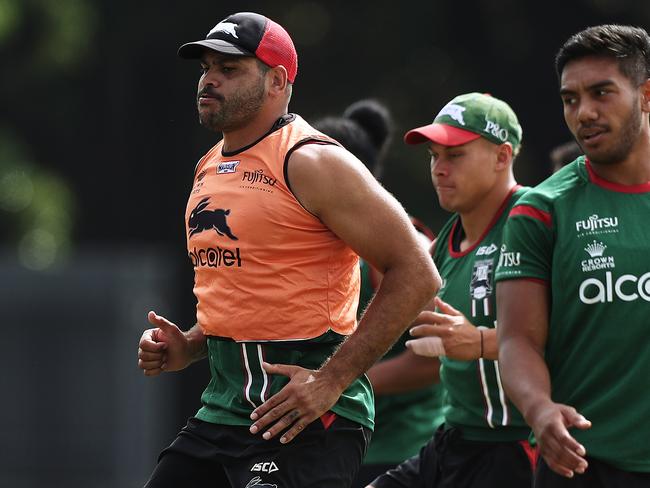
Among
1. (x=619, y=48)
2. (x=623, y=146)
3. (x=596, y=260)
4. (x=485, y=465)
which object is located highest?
(x=619, y=48)

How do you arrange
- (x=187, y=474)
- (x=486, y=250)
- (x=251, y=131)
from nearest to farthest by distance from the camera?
1. (x=187, y=474)
2. (x=251, y=131)
3. (x=486, y=250)

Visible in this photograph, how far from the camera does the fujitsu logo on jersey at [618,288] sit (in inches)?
186

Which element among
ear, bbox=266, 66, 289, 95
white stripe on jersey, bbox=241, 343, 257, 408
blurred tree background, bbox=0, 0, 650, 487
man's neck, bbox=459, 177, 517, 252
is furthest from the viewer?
blurred tree background, bbox=0, 0, 650, 487

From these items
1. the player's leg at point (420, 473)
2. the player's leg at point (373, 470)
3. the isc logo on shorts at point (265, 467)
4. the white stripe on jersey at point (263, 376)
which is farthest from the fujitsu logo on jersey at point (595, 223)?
the player's leg at point (373, 470)

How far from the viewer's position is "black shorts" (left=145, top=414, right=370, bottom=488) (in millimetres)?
4949

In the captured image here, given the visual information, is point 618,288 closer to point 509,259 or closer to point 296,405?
point 509,259

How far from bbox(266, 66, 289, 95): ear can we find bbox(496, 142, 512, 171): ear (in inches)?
51.3

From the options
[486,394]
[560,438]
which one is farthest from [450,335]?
[560,438]

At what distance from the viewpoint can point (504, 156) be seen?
6.38 metres

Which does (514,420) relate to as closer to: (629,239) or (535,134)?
(629,239)

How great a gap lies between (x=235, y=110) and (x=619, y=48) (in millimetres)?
1344

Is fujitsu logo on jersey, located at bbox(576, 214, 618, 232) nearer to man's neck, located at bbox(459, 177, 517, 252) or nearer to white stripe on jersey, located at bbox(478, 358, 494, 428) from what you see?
white stripe on jersey, located at bbox(478, 358, 494, 428)

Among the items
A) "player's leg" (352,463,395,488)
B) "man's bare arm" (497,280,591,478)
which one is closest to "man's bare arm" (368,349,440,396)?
"player's leg" (352,463,395,488)

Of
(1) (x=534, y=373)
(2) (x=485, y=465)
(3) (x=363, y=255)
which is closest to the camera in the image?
(1) (x=534, y=373)
